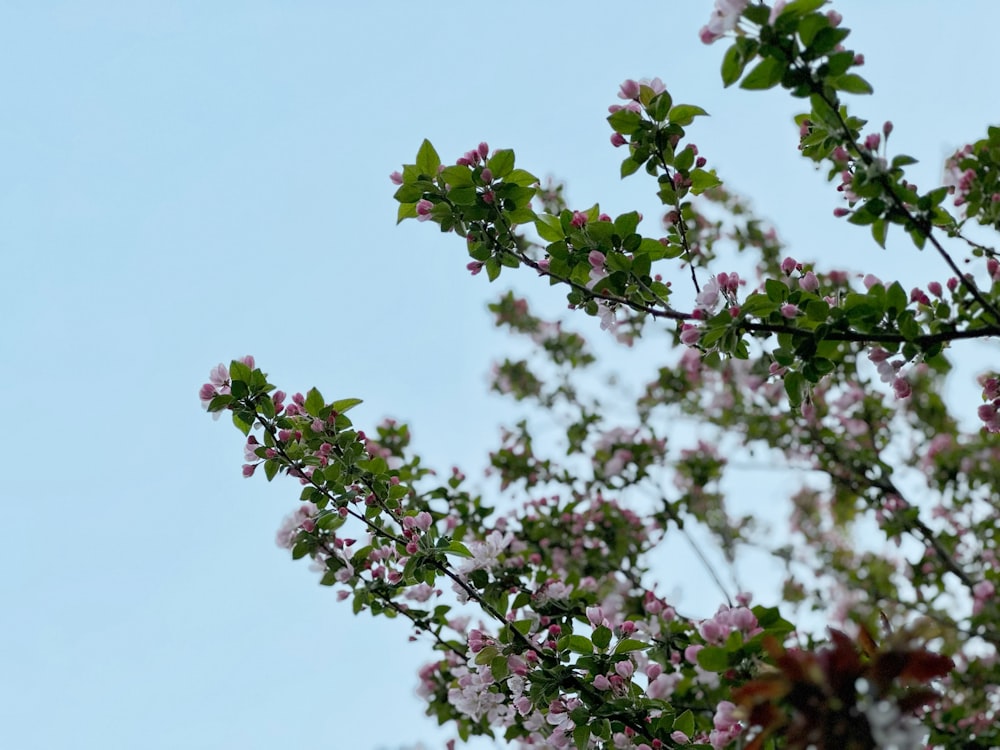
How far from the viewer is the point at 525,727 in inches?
119

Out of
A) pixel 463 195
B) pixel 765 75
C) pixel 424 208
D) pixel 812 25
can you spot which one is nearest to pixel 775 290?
pixel 765 75

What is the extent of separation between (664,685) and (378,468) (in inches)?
45.3

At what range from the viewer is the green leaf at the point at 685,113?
93.4 inches

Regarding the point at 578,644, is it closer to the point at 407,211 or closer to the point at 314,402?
the point at 314,402

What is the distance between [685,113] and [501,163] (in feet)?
1.86

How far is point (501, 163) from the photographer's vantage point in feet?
8.09

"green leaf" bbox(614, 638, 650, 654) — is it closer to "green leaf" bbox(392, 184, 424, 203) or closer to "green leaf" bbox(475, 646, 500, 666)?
"green leaf" bbox(475, 646, 500, 666)

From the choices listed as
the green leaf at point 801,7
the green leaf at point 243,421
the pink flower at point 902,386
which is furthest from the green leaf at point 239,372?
the pink flower at point 902,386

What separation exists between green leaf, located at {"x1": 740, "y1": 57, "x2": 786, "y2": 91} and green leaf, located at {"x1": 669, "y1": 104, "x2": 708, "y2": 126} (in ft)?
1.11

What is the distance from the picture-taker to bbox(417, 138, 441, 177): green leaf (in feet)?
8.13

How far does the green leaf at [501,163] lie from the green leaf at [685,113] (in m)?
0.50

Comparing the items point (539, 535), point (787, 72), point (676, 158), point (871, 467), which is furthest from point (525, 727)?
point (871, 467)

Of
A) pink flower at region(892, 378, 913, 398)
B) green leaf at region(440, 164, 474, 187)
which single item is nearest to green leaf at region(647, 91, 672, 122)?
green leaf at region(440, 164, 474, 187)

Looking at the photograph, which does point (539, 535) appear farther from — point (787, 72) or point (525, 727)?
point (787, 72)
